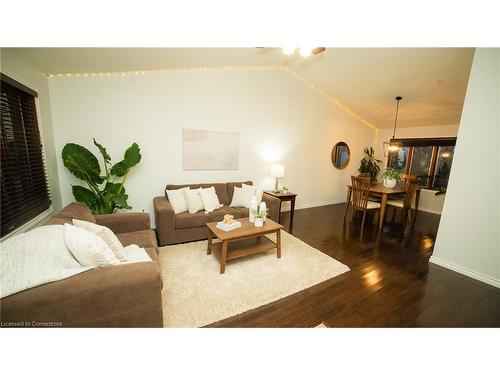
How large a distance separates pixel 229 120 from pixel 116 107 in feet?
6.03

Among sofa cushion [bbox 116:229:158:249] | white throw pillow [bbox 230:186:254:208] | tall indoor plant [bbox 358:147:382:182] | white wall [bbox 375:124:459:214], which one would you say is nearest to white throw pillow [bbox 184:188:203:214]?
white throw pillow [bbox 230:186:254:208]

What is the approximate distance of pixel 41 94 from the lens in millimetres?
2502

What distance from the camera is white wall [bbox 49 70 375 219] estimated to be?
296 centimetres

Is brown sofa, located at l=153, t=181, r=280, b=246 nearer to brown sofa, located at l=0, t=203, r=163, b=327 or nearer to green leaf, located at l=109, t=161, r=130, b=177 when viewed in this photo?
green leaf, located at l=109, t=161, r=130, b=177

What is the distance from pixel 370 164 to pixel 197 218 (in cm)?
521

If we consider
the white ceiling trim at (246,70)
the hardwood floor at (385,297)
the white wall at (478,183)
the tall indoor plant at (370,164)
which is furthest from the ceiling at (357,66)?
the hardwood floor at (385,297)

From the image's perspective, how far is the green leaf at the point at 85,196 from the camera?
270 centimetres

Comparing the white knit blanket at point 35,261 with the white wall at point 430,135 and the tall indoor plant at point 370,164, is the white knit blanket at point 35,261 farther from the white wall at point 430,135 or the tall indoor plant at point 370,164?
the white wall at point 430,135

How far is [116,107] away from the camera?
122 inches

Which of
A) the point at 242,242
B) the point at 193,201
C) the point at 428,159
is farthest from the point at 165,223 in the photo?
the point at 428,159

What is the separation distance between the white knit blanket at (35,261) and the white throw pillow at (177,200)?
1721mm

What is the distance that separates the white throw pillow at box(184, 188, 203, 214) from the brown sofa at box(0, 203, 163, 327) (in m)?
1.79

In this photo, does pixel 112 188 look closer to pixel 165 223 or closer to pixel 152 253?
pixel 165 223
